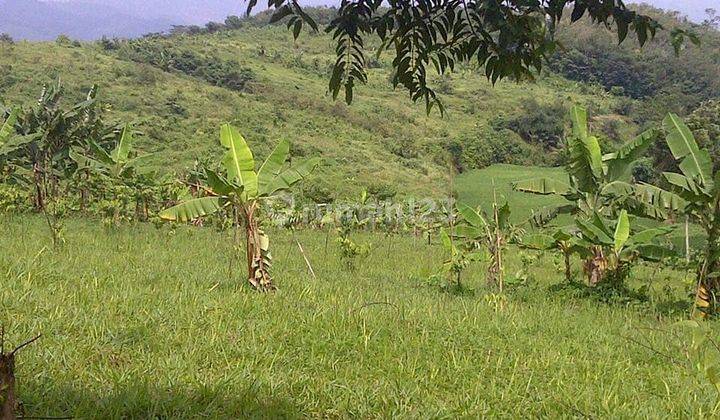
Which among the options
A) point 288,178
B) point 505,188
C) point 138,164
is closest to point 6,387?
point 288,178

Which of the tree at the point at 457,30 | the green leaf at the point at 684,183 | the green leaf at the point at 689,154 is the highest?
the tree at the point at 457,30

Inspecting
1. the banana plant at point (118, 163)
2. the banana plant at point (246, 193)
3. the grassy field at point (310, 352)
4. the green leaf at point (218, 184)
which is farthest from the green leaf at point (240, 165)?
Answer: the banana plant at point (118, 163)

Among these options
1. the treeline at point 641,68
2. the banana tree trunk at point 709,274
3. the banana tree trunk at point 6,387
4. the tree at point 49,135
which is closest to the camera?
the banana tree trunk at point 6,387

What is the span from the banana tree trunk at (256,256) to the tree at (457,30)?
4016 millimetres

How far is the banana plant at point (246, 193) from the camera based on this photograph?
5.82 m

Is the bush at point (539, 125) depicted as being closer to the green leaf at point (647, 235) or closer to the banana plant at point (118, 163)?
the banana plant at point (118, 163)

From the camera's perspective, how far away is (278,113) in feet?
128

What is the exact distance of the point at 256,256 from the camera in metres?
5.88

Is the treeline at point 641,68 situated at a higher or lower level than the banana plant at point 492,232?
higher

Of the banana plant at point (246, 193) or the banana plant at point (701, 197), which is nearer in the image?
the banana plant at point (246, 193)

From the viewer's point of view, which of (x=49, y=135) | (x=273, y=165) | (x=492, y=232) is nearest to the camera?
(x=273, y=165)

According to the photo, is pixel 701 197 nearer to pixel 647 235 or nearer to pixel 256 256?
pixel 647 235

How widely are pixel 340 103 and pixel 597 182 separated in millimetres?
36727

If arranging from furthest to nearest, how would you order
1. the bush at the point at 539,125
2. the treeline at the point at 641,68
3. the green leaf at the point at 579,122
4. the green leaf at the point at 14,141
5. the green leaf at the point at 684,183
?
the treeline at the point at 641,68 → the bush at the point at 539,125 → the green leaf at the point at 14,141 → the green leaf at the point at 579,122 → the green leaf at the point at 684,183
